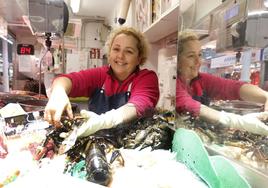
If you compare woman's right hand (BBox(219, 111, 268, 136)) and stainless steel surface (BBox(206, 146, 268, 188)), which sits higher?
woman's right hand (BBox(219, 111, 268, 136))

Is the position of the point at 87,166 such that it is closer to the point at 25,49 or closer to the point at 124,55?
the point at 124,55

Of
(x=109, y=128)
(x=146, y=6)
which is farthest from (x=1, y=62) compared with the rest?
(x=109, y=128)

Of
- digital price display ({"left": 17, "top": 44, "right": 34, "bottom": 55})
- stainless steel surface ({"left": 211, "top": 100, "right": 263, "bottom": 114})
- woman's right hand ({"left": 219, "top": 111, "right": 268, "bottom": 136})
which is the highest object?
digital price display ({"left": 17, "top": 44, "right": 34, "bottom": 55})

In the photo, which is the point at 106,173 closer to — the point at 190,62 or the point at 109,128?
the point at 109,128

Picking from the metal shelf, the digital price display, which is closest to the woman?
the metal shelf

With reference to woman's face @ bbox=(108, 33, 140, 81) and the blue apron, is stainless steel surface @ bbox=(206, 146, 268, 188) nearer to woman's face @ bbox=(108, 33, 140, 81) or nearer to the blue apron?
the blue apron

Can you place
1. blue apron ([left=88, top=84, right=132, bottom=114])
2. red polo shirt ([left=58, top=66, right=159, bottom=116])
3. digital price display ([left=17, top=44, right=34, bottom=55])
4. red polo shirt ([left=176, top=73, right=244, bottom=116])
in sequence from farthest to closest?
digital price display ([left=17, top=44, right=34, bottom=55]) → blue apron ([left=88, top=84, right=132, bottom=114]) → red polo shirt ([left=58, top=66, right=159, bottom=116]) → red polo shirt ([left=176, top=73, right=244, bottom=116])

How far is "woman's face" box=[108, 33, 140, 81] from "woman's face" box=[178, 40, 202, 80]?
2.07 feet

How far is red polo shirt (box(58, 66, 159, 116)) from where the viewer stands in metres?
1.22

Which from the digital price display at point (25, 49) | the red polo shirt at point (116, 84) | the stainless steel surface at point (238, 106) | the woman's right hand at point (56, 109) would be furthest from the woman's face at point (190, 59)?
the digital price display at point (25, 49)

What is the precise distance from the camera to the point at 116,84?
1.48 metres

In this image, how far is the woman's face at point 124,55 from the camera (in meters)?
1.44

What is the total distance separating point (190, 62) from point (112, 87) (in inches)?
30.4

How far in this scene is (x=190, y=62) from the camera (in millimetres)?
778
